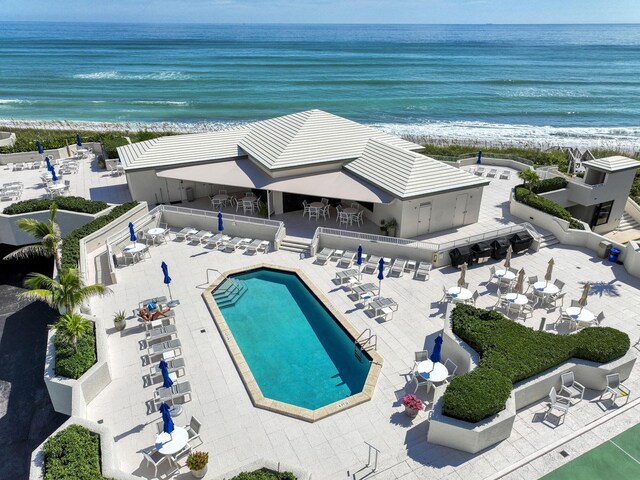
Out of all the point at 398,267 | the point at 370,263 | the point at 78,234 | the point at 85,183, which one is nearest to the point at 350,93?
the point at 85,183

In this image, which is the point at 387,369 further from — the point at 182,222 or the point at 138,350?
the point at 182,222

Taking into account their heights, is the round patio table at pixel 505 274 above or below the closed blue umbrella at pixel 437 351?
below

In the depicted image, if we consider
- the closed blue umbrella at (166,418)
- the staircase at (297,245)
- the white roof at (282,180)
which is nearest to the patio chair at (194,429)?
Answer: the closed blue umbrella at (166,418)

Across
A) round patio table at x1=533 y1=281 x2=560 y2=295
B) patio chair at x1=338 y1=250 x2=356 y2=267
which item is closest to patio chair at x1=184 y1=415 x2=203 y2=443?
patio chair at x1=338 y1=250 x2=356 y2=267

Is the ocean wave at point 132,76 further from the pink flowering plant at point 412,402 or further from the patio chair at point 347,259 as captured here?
the pink flowering plant at point 412,402

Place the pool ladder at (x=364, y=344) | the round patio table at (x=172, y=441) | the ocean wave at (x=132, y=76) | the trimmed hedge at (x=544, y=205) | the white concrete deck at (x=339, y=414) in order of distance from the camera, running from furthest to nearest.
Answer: the ocean wave at (x=132, y=76) < the trimmed hedge at (x=544, y=205) < the pool ladder at (x=364, y=344) < the white concrete deck at (x=339, y=414) < the round patio table at (x=172, y=441)

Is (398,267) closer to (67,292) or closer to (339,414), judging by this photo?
(339,414)

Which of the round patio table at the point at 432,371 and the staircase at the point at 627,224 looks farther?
the staircase at the point at 627,224
